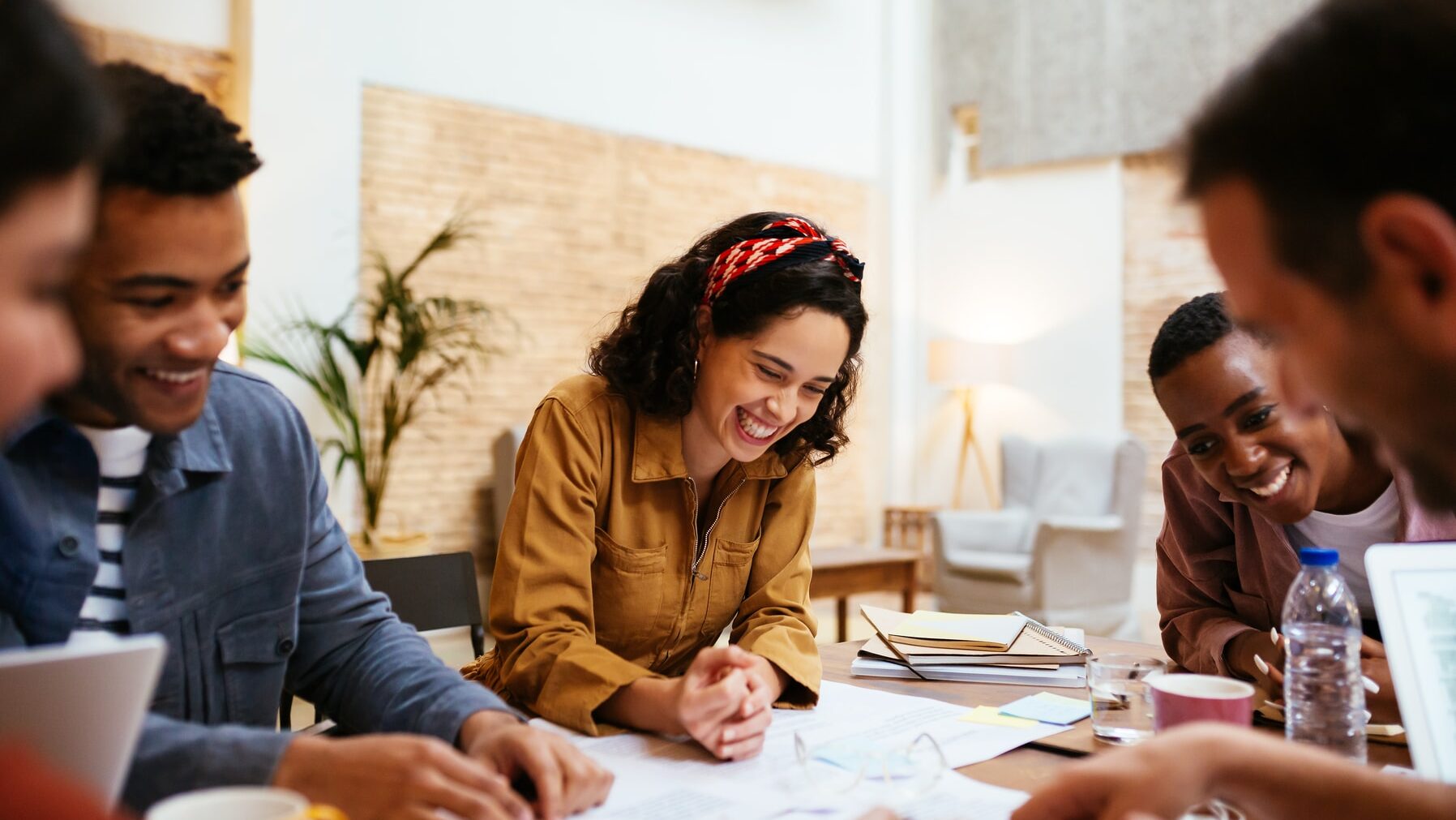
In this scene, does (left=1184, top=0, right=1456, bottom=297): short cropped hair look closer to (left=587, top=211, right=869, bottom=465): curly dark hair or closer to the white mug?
the white mug

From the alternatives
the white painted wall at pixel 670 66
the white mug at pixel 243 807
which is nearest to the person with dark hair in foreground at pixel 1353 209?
the white mug at pixel 243 807

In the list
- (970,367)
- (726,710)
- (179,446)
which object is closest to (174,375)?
(179,446)

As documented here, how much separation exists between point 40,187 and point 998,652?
142cm

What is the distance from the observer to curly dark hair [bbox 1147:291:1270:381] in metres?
1.58

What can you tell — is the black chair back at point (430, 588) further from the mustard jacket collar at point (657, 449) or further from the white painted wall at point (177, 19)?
the white painted wall at point (177, 19)

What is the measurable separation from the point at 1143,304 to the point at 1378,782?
20.1 ft

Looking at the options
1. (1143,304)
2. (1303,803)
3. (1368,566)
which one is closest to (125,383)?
(1303,803)

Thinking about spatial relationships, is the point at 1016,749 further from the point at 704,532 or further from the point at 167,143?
the point at 167,143

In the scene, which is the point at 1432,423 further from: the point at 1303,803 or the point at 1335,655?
the point at 1335,655

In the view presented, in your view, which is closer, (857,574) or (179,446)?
(179,446)

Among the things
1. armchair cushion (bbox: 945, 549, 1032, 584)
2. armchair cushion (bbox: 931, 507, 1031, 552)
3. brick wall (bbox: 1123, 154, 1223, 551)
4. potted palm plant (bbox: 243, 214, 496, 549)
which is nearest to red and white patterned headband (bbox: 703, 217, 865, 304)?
potted palm plant (bbox: 243, 214, 496, 549)

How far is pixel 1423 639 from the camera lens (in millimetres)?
1200

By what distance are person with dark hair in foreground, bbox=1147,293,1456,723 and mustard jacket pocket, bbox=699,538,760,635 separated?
2.21 feet

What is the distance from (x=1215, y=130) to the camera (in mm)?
767
